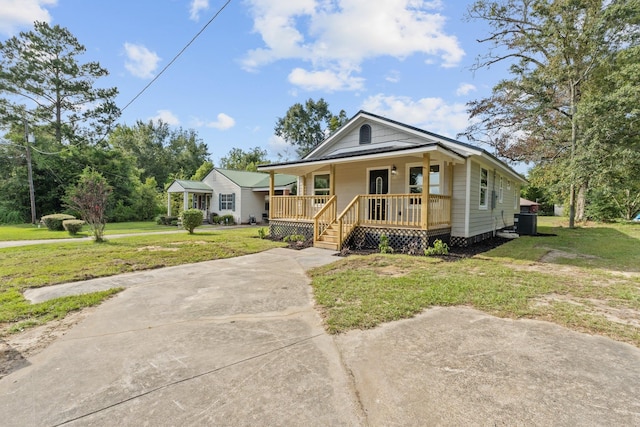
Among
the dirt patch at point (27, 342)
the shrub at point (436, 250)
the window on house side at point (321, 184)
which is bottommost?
the dirt patch at point (27, 342)

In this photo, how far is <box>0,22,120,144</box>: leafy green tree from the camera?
24.2m

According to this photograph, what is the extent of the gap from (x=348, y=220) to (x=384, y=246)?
186cm

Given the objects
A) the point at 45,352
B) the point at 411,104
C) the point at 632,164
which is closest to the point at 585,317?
the point at 45,352

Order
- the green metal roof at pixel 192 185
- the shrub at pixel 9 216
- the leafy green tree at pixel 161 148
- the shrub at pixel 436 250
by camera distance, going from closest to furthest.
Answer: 1. the shrub at pixel 436 250
2. the shrub at pixel 9 216
3. the green metal roof at pixel 192 185
4. the leafy green tree at pixel 161 148

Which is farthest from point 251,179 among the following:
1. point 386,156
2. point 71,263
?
point 71,263

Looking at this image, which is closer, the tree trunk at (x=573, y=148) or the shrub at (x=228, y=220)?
the tree trunk at (x=573, y=148)

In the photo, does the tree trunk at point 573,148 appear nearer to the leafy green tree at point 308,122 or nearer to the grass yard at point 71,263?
the grass yard at point 71,263

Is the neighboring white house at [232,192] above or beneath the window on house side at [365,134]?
beneath

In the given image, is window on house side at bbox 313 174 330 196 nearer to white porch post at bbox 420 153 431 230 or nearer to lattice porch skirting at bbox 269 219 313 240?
lattice porch skirting at bbox 269 219 313 240

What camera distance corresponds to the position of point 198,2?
8359 millimetres

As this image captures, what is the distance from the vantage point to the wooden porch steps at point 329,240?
391 inches

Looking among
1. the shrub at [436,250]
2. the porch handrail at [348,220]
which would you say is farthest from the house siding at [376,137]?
the shrub at [436,250]

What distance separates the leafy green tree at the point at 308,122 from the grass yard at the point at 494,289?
3561 centimetres

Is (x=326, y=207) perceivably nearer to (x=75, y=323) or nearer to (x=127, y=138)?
→ (x=75, y=323)
